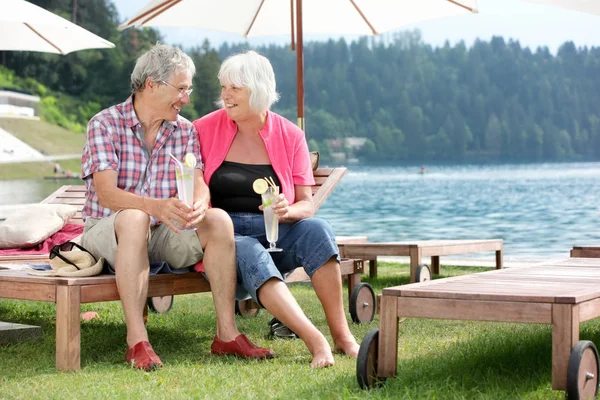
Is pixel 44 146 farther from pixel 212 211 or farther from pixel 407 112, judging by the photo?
pixel 212 211

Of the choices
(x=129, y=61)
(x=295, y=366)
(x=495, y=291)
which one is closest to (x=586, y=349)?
(x=495, y=291)

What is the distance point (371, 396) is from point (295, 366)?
0.50 m

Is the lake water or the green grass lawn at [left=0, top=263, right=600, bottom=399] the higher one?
the green grass lawn at [left=0, top=263, right=600, bottom=399]

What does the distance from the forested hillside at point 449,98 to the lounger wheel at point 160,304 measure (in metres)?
35.3

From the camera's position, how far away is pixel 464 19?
4453 cm

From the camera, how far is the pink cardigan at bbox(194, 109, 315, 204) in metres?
3.07

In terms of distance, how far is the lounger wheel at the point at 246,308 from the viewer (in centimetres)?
385

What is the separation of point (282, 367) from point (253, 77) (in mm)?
1001

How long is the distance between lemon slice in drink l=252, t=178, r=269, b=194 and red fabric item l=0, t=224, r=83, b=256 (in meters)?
1.46

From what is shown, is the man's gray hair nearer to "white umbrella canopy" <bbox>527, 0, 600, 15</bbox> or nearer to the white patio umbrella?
the white patio umbrella

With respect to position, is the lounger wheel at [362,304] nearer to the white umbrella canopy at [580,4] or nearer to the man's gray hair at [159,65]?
the man's gray hair at [159,65]

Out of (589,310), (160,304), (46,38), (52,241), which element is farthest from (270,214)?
(46,38)

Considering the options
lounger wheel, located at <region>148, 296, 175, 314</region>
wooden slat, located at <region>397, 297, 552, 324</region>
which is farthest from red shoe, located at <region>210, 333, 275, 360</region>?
lounger wheel, located at <region>148, 296, 175, 314</region>

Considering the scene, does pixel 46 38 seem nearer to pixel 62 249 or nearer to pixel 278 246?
pixel 62 249
